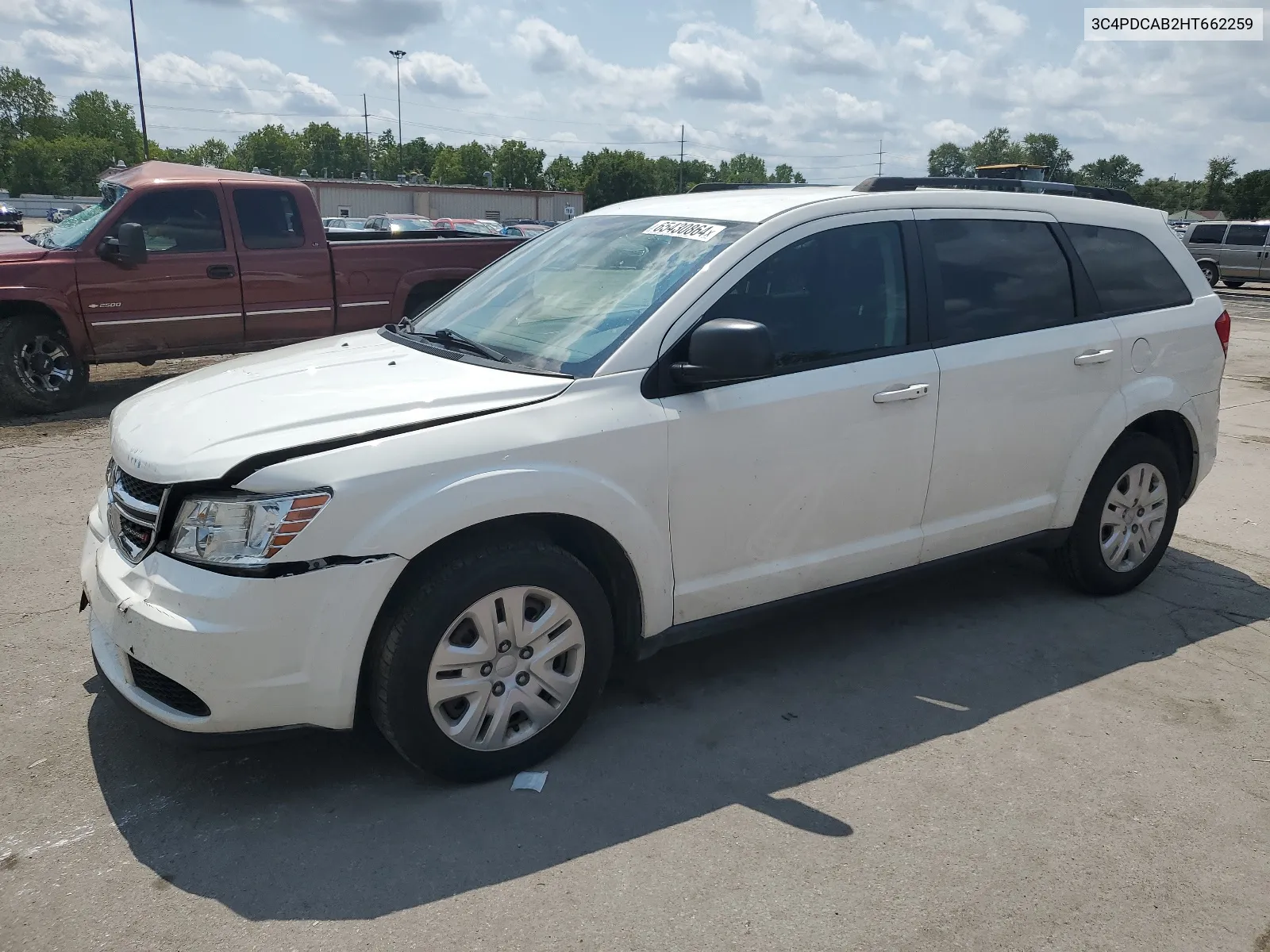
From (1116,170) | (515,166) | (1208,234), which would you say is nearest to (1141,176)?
(1116,170)

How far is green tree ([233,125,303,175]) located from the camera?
137 meters

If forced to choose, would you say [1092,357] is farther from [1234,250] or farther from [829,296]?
[1234,250]

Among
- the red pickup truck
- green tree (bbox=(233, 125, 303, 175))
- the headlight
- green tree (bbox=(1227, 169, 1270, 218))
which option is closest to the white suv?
the headlight

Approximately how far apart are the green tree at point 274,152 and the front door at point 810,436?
143m

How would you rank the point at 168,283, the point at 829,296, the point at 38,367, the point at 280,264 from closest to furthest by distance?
the point at 829,296
the point at 38,367
the point at 168,283
the point at 280,264

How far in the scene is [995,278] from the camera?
426cm

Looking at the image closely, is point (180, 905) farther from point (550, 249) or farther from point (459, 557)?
point (550, 249)

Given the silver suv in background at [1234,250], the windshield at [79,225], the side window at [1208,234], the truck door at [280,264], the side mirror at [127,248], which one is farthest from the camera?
the side window at [1208,234]

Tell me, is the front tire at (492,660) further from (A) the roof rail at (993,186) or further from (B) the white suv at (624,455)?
(A) the roof rail at (993,186)

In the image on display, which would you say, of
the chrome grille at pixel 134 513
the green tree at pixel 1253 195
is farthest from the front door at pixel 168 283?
the green tree at pixel 1253 195

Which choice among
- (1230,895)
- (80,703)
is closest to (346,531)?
(80,703)

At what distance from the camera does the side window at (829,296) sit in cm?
366

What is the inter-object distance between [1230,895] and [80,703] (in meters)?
3.77

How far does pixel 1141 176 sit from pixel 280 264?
406ft
